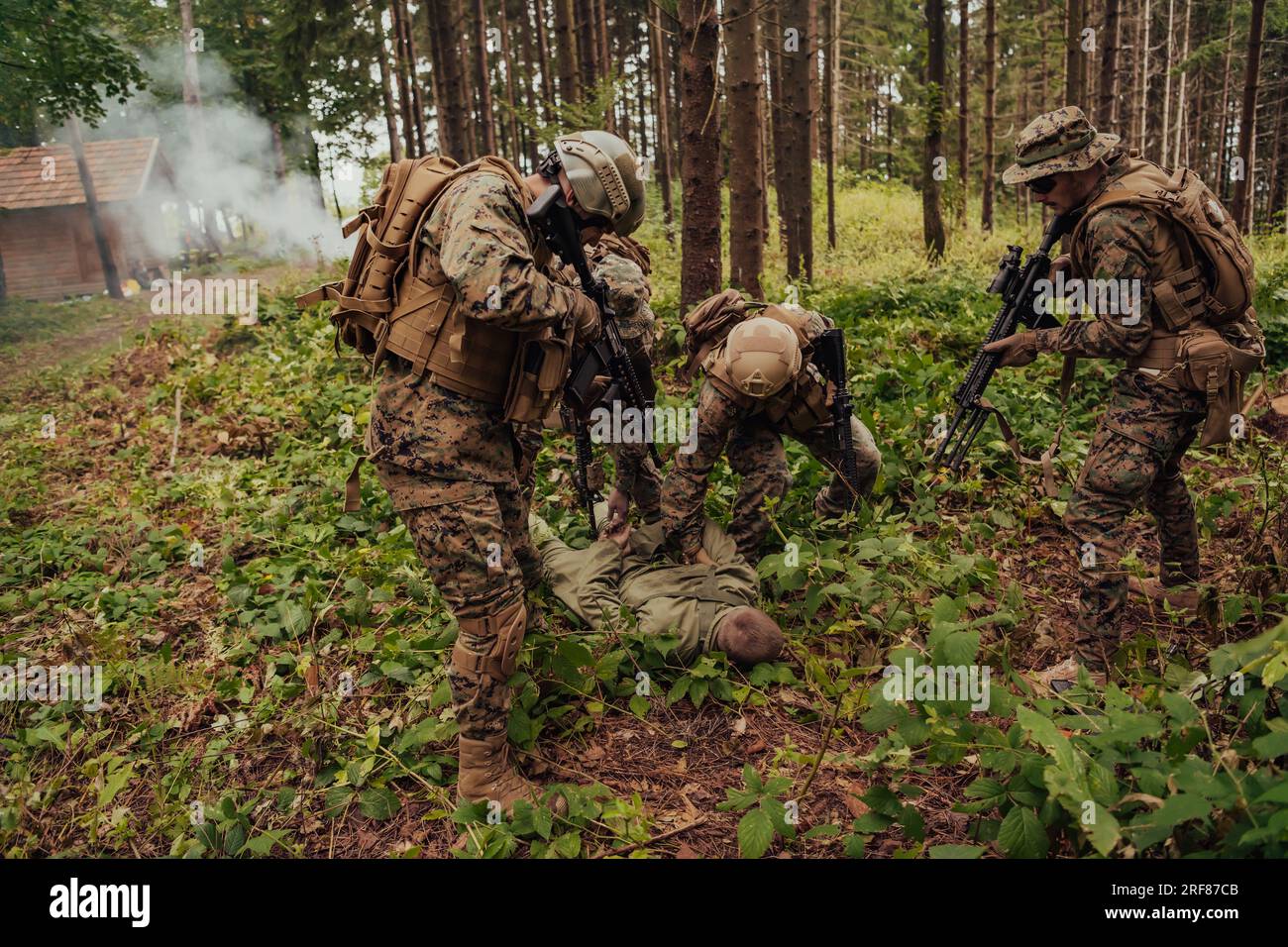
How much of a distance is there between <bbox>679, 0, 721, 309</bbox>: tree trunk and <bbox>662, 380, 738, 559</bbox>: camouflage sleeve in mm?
2944

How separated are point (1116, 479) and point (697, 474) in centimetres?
217

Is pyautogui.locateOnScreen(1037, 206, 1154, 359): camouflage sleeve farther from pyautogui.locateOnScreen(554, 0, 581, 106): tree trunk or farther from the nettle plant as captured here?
pyautogui.locateOnScreen(554, 0, 581, 106): tree trunk

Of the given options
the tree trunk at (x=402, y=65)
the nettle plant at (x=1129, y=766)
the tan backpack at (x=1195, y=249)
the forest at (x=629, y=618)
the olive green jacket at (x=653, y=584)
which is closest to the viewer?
the nettle plant at (x=1129, y=766)

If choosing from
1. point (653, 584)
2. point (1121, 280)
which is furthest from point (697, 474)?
point (1121, 280)

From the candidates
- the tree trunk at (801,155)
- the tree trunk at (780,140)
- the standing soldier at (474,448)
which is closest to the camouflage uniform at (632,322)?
the standing soldier at (474,448)

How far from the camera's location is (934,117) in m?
12.2

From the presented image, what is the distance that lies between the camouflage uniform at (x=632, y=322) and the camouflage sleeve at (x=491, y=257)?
4.98 ft

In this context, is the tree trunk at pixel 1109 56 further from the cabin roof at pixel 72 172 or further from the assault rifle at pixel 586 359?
the cabin roof at pixel 72 172

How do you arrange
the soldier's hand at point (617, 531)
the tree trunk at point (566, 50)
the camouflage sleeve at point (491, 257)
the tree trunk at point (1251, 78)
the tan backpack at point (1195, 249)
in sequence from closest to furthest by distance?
1. the camouflage sleeve at point (491, 257)
2. the tan backpack at point (1195, 249)
3. the soldier's hand at point (617, 531)
4. the tree trunk at point (1251, 78)
5. the tree trunk at point (566, 50)

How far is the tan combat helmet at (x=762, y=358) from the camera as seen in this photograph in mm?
4387

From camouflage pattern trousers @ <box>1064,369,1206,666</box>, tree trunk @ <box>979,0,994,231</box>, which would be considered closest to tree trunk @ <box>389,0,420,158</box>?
tree trunk @ <box>979,0,994,231</box>

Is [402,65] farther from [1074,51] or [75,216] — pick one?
[1074,51]

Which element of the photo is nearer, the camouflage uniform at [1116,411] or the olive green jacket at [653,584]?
the camouflage uniform at [1116,411]
